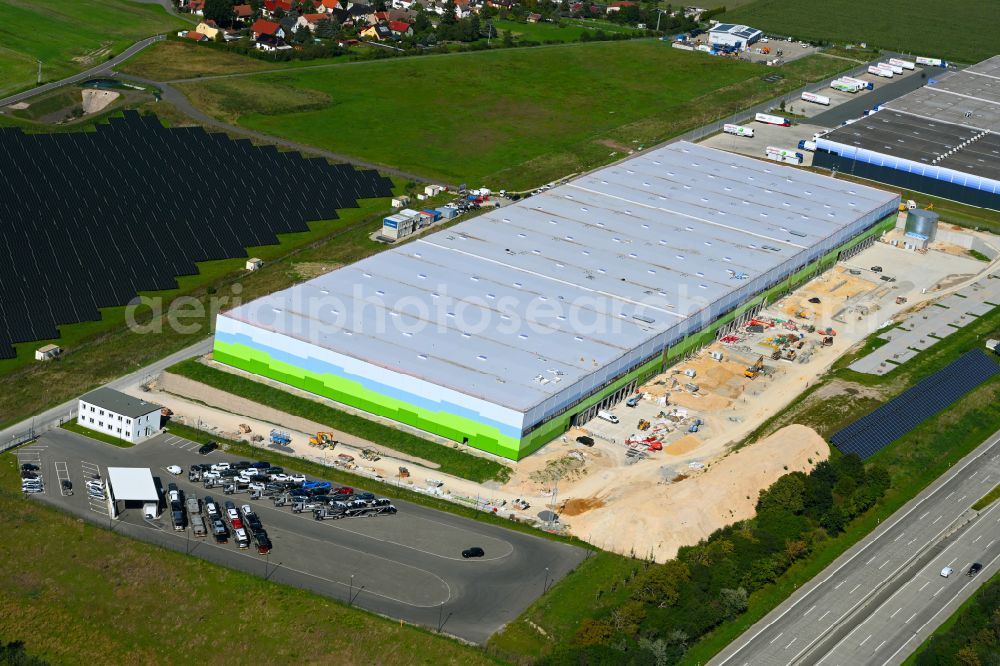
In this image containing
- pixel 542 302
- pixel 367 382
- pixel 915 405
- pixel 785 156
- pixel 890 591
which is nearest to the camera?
pixel 890 591

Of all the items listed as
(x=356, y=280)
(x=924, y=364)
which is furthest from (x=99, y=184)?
(x=924, y=364)

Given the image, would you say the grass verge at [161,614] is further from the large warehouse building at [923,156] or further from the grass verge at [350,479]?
the large warehouse building at [923,156]

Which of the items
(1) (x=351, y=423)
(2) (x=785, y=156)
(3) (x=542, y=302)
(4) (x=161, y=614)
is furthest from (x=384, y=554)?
(2) (x=785, y=156)

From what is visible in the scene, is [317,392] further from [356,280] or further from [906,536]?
[906,536]

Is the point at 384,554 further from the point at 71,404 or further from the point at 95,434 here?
the point at 71,404

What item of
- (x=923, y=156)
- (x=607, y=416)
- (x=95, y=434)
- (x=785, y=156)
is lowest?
(x=785, y=156)

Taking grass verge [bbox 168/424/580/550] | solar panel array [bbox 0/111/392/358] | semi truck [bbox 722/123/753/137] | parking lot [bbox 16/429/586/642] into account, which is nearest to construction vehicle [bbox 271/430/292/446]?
grass verge [bbox 168/424/580/550]
